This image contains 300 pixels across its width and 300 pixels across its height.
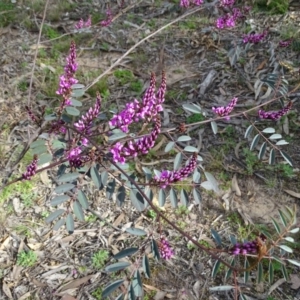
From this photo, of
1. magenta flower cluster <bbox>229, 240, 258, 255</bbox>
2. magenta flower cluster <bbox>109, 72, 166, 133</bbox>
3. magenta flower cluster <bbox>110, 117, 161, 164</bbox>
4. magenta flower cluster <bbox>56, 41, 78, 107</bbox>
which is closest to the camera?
magenta flower cluster <bbox>229, 240, 258, 255</bbox>

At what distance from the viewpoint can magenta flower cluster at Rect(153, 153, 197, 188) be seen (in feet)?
5.38

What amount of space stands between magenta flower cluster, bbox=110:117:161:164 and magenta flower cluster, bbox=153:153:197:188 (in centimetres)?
13

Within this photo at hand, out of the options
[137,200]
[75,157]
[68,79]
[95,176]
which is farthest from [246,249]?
[68,79]

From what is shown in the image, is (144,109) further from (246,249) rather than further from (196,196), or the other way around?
(246,249)

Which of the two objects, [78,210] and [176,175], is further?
[78,210]

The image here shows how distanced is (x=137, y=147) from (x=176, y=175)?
0.18m

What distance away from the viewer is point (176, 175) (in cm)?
168

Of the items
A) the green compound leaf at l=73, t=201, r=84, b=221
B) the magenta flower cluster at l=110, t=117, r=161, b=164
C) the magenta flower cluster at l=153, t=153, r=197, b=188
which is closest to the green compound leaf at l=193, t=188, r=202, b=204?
the magenta flower cluster at l=153, t=153, r=197, b=188

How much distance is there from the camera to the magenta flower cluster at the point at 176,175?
164 cm

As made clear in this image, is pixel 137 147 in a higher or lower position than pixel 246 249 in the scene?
higher

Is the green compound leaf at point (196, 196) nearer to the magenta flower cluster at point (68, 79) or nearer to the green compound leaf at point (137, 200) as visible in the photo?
the green compound leaf at point (137, 200)

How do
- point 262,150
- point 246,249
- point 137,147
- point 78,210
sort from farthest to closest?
1. point 262,150
2. point 78,210
3. point 137,147
4. point 246,249

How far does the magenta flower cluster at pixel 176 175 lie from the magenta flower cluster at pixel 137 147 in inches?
5.3

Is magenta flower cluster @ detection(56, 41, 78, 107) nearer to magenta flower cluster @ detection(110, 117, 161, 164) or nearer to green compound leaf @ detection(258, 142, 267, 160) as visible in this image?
magenta flower cluster @ detection(110, 117, 161, 164)
